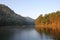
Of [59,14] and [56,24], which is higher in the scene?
[59,14]

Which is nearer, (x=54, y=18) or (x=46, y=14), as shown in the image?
(x=54, y=18)

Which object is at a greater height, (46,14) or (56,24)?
(46,14)

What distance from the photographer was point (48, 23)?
120 meters

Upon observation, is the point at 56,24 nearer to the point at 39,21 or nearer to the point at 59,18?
the point at 59,18

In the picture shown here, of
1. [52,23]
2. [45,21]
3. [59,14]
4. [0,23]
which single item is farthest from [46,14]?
[0,23]

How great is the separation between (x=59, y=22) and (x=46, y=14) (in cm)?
2835

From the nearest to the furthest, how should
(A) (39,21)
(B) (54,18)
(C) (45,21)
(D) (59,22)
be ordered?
(D) (59,22)
(B) (54,18)
(C) (45,21)
(A) (39,21)

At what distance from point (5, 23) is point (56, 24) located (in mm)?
82803

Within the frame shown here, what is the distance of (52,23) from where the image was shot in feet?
375

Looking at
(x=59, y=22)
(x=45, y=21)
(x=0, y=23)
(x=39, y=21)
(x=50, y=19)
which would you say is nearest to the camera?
(x=59, y=22)

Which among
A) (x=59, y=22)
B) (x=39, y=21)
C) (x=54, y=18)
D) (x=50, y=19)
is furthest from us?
(x=39, y=21)

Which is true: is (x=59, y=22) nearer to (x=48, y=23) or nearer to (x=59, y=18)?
(x=59, y=18)

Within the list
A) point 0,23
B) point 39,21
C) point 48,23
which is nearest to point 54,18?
point 48,23

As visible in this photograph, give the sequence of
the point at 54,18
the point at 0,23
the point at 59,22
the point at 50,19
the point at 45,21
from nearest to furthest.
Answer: the point at 59,22 < the point at 54,18 < the point at 50,19 < the point at 45,21 < the point at 0,23
